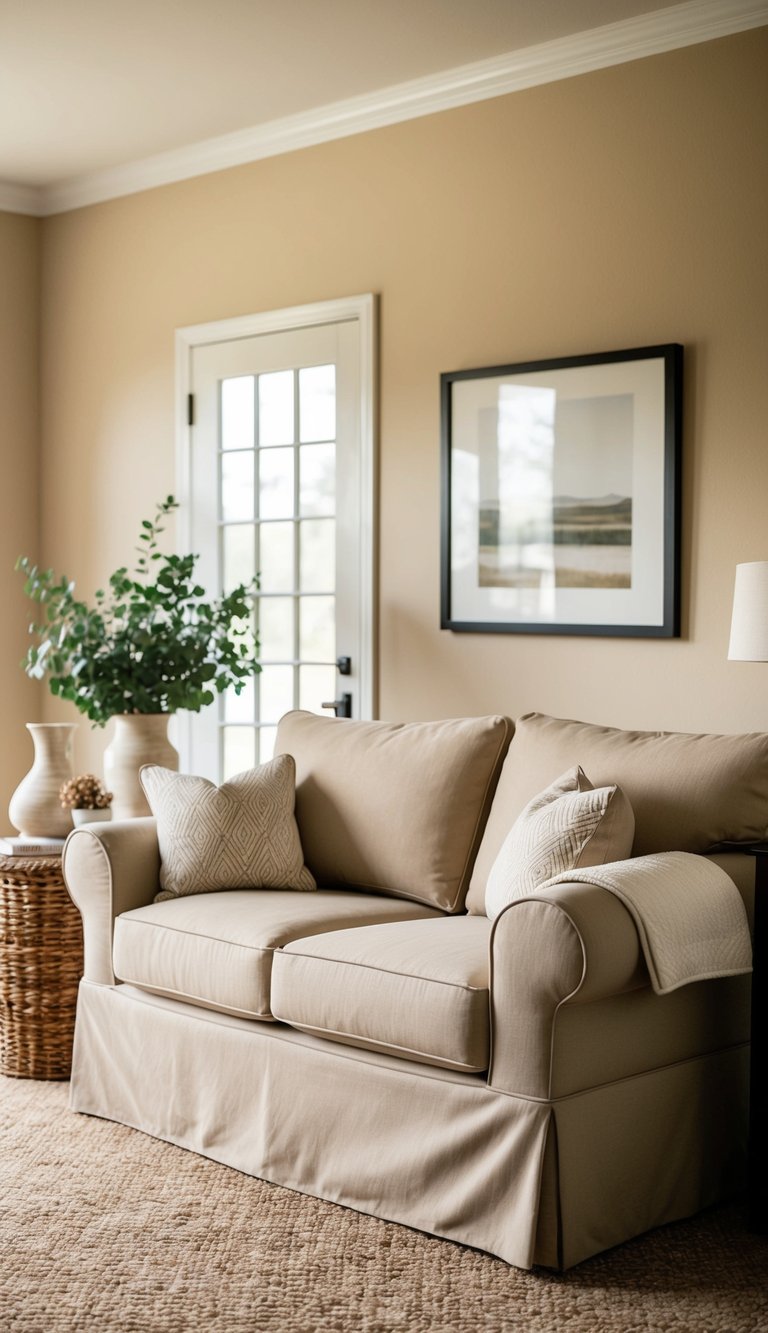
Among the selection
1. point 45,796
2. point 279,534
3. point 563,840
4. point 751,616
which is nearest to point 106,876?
point 45,796

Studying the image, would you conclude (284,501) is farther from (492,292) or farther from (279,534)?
(492,292)

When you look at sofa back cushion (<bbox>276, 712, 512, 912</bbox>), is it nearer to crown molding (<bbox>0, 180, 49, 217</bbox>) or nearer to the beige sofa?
the beige sofa

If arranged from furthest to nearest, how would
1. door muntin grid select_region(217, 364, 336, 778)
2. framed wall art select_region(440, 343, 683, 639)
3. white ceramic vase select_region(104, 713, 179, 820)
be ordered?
door muntin grid select_region(217, 364, 336, 778), white ceramic vase select_region(104, 713, 179, 820), framed wall art select_region(440, 343, 683, 639)

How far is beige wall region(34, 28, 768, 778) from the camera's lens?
370 cm

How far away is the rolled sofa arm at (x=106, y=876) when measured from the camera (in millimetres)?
3412

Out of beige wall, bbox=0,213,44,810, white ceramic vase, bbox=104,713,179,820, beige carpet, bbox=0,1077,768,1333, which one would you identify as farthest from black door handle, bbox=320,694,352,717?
beige carpet, bbox=0,1077,768,1333

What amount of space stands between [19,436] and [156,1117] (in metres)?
3.16

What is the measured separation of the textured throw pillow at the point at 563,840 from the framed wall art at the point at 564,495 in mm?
1083

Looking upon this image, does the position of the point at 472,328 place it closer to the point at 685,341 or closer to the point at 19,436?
the point at 685,341

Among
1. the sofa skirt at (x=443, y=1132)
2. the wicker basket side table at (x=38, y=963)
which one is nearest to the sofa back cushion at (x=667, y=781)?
the sofa skirt at (x=443, y=1132)

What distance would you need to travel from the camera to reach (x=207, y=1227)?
2.74 metres

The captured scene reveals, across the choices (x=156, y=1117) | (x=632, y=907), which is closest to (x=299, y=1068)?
(x=156, y=1117)

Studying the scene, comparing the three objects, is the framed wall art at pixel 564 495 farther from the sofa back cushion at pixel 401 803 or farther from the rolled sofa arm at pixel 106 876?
the rolled sofa arm at pixel 106 876

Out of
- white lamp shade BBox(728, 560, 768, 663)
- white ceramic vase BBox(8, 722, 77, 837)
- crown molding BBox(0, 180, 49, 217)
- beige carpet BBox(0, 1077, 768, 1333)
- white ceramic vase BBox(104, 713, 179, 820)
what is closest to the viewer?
beige carpet BBox(0, 1077, 768, 1333)
